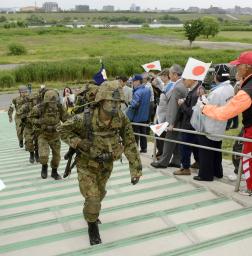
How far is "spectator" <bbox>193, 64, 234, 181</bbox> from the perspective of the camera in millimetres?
5777

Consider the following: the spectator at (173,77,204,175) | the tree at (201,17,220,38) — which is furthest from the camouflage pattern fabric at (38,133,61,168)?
the tree at (201,17,220,38)

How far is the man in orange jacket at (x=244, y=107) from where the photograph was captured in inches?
193

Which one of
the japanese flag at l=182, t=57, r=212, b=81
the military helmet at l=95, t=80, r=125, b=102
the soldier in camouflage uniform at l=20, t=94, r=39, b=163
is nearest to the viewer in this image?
the military helmet at l=95, t=80, r=125, b=102

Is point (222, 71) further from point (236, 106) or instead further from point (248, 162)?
point (248, 162)

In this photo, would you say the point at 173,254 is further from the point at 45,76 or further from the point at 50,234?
the point at 45,76

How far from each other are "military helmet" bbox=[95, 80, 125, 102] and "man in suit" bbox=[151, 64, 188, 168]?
2545mm

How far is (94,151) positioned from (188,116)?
2.58 metres

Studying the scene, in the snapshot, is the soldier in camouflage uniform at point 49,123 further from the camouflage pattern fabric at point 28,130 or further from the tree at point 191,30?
the tree at point 191,30

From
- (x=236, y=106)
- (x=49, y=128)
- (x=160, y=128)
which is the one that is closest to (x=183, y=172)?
(x=160, y=128)

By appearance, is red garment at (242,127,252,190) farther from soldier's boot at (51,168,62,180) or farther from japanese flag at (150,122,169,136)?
soldier's boot at (51,168,62,180)

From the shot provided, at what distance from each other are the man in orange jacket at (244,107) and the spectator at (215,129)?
513 millimetres

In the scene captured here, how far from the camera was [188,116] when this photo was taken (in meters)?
6.62

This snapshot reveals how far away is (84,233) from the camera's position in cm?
457

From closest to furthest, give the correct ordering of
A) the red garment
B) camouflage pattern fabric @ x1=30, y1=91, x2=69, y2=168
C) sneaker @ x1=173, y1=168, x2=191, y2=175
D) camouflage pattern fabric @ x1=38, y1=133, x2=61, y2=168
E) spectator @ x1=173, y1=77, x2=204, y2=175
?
the red garment < spectator @ x1=173, y1=77, x2=204, y2=175 < sneaker @ x1=173, y1=168, x2=191, y2=175 < camouflage pattern fabric @ x1=30, y1=91, x2=69, y2=168 < camouflage pattern fabric @ x1=38, y1=133, x2=61, y2=168
